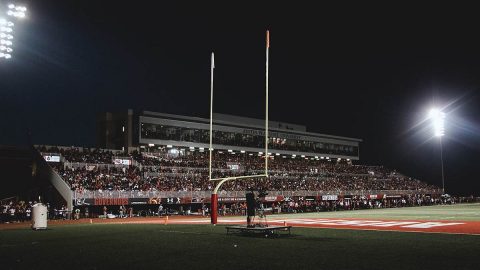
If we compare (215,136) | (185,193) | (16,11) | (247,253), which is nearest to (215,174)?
(185,193)

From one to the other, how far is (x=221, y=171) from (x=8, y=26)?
39.1 metres

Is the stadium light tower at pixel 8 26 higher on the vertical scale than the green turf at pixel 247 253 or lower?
higher

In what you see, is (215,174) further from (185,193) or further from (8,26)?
(8,26)

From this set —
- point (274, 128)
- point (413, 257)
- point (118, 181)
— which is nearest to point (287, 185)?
point (274, 128)

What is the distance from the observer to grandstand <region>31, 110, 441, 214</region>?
1654 inches

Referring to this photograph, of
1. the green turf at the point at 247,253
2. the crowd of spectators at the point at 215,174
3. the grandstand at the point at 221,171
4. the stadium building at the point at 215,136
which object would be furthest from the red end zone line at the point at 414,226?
the stadium building at the point at 215,136

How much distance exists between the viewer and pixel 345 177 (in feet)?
247

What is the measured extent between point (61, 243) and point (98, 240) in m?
1.28

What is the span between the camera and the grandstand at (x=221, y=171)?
138 feet

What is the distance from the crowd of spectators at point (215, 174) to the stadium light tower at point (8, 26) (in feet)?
59.0

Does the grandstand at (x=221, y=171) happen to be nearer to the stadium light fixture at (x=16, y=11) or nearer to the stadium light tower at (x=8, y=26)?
the stadium light tower at (x=8, y=26)

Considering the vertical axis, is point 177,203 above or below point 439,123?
below

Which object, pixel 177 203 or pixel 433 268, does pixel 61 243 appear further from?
pixel 177 203

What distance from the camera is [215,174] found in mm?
56125
